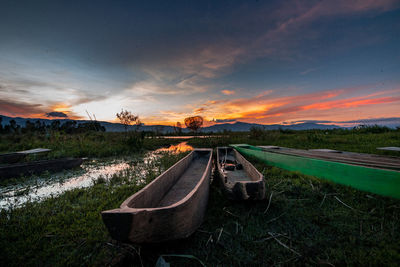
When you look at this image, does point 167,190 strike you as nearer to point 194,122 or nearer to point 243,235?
point 243,235

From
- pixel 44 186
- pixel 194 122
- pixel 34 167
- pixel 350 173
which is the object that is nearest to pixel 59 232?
pixel 44 186

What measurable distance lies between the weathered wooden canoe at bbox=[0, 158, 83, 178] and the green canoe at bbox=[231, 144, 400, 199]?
7948 millimetres

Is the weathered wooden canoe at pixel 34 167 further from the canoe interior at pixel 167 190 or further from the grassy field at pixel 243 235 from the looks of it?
the canoe interior at pixel 167 190

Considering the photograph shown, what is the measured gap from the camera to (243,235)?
7.17 ft

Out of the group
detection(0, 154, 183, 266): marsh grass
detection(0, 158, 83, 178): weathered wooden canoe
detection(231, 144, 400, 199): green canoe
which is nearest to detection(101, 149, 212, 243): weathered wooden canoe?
detection(0, 154, 183, 266): marsh grass

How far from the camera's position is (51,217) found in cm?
272

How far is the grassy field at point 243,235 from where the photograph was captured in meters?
1.80

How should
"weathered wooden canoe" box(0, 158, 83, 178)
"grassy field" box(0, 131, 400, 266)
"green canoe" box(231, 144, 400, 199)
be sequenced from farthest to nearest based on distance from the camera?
"weathered wooden canoe" box(0, 158, 83, 178) → "green canoe" box(231, 144, 400, 199) → "grassy field" box(0, 131, 400, 266)

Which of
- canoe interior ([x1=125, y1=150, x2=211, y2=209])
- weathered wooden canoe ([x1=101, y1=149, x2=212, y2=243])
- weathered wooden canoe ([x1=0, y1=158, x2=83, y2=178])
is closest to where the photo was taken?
weathered wooden canoe ([x1=101, y1=149, x2=212, y2=243])

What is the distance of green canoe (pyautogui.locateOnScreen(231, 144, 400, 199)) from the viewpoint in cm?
265

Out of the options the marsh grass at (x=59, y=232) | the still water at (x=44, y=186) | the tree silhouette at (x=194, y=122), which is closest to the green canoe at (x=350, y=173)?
the marsh grass at (x=59, y=232)

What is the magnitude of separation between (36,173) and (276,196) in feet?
24.5

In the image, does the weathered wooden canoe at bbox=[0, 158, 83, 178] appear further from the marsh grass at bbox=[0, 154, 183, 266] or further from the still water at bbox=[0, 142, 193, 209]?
the marsh grass at bbox=[0, 154, 183, 266]

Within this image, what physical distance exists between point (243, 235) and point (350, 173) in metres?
2.80
